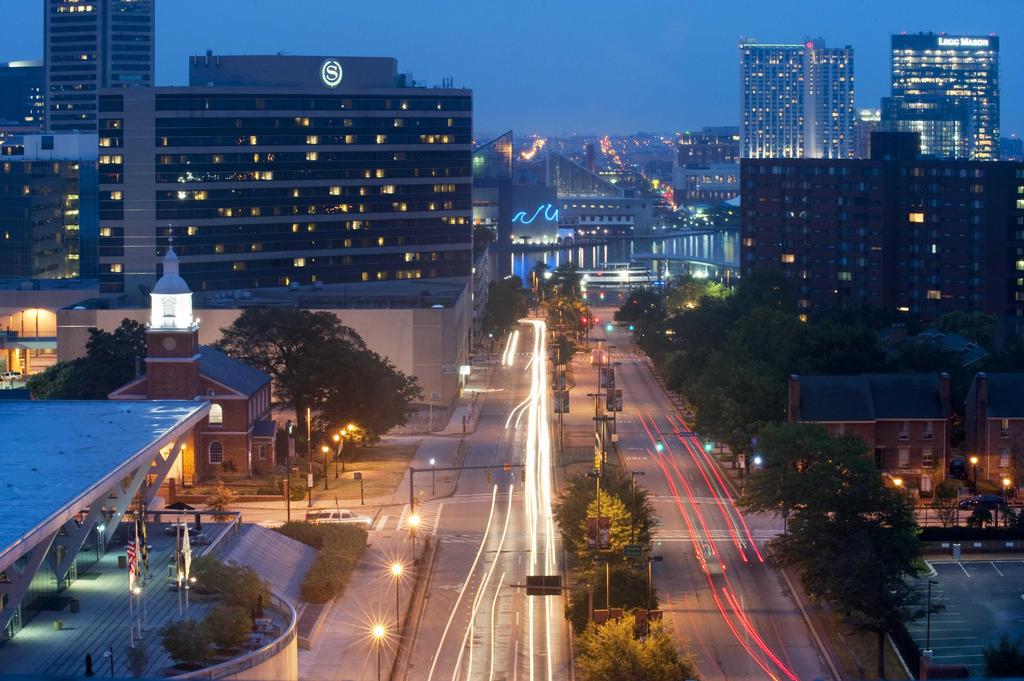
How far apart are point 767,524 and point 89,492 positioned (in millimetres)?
28120

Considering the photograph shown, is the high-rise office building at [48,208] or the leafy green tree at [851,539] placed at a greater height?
the high-rise office building at [48,208]

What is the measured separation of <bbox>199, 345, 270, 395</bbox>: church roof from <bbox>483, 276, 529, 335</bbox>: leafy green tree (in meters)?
59.6

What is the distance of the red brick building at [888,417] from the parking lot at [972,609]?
13872 millimetres

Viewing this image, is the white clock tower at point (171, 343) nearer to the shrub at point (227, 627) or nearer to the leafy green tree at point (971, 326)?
the shrub at point (227, 627)

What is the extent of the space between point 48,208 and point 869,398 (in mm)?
105707

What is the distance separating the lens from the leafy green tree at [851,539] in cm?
4428

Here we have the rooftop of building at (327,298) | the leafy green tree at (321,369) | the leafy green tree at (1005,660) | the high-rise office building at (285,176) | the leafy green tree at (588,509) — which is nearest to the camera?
the leafy green tree at (1005,660)

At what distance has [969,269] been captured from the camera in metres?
126

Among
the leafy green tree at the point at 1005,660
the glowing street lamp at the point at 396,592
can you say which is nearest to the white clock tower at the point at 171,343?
the glowing street lamp at the point at 396,592

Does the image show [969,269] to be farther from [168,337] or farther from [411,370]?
[168,337]

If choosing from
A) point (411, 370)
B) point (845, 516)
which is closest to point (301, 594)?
point (845, 516)

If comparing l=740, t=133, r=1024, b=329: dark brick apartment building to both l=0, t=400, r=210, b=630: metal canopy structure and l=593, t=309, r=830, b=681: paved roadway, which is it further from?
l=0, t=400, r=210, b=630: metal canopy structure

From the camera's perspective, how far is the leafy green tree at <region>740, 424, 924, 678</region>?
44.3 meters

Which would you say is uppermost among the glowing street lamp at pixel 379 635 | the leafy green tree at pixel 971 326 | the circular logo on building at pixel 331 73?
the circular logo on building at pixel 331 73
